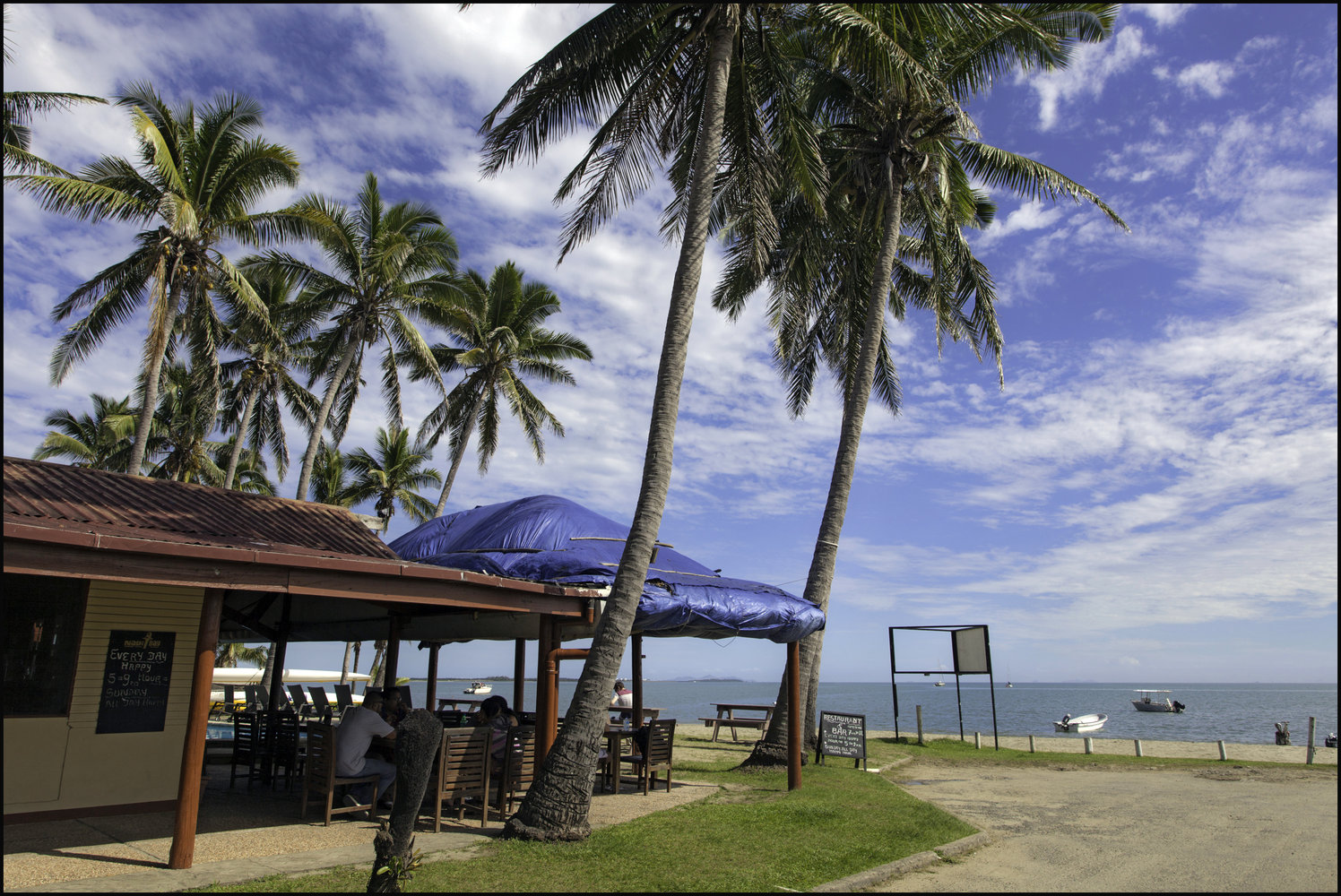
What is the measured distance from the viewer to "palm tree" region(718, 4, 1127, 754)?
13.8 m

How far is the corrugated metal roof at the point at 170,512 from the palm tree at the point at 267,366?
12.1 meters

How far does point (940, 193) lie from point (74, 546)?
538 inches

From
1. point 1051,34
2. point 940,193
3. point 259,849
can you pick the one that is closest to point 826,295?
point 940,193

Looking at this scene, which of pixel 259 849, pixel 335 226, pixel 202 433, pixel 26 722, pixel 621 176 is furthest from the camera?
pixel 202 433

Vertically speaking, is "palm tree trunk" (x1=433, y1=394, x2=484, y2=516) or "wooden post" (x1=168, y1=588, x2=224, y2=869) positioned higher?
"palm tree trunk" (x1=433, y1=394, x2=484, y2=516)

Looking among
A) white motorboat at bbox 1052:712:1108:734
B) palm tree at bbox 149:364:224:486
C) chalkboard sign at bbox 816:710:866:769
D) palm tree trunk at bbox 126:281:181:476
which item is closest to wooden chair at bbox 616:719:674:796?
chalkboard sign at bbox 816:710:866:769

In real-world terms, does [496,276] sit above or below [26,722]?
above

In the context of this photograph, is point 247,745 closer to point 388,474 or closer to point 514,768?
point 514,768

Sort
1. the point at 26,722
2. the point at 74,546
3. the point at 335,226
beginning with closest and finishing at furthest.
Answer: the point at 74,546 → the point at 26,722 → the point at 335,226

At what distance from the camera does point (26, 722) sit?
7992 millimetres

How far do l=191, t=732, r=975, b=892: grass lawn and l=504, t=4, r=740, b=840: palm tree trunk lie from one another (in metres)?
0.35

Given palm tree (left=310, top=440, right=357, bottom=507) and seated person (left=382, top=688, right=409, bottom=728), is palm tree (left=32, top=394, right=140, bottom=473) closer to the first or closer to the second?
palm tree (left=310, top=440, right=357, bottom=507)

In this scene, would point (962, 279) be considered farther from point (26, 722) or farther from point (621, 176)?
point (26, 722)

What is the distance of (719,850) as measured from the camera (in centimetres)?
757
